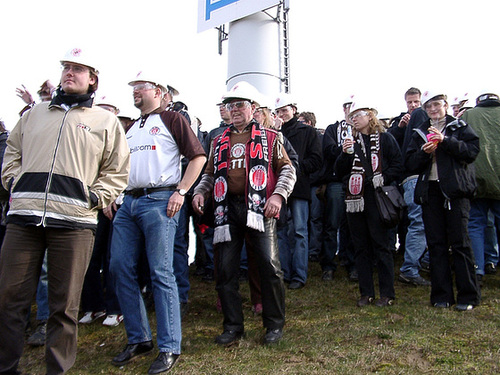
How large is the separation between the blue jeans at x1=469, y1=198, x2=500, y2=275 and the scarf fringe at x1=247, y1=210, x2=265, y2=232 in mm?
2904

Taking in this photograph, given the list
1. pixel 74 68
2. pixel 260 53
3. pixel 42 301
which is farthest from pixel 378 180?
pixel 260 53

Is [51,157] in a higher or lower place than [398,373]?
higher

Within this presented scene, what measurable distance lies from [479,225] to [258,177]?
117 inches

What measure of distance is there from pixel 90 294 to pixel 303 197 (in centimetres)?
267

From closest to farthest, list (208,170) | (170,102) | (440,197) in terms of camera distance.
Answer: (208,170), (440,197), (170,102)

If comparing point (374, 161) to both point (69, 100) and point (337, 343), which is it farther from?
point (69, 100)

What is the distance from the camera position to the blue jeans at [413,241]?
18.7ft

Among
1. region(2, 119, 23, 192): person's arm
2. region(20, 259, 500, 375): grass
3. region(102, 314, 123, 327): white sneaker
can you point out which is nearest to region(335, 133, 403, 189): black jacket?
region(20, 259, 500, 375): grass

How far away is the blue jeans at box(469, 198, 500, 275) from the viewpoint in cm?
538

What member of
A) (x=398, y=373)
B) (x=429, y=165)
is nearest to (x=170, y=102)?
(x=429, y=165)

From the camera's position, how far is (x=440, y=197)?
183 inches

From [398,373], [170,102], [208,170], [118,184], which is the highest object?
[170,102]

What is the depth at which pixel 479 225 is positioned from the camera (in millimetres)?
5379

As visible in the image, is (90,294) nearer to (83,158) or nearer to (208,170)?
(208,170)
